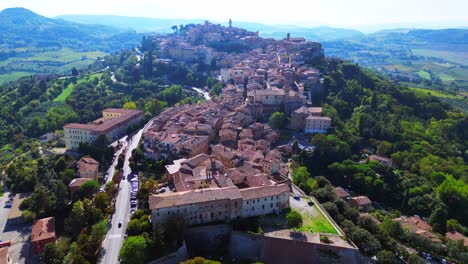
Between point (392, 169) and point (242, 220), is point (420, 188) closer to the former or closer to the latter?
point (392, 169)

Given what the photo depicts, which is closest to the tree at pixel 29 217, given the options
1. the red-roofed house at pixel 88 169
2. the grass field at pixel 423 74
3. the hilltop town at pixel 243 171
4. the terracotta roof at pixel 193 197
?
the hilltop town at pixel 243 171

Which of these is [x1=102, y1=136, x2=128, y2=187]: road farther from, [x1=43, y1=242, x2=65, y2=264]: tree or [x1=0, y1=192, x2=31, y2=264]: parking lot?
[x1=43, y1=242, x2=65, y2=264]: tree

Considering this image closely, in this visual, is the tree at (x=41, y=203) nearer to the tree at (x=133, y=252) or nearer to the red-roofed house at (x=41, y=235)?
the red-roofed house at (x=41, y=235)

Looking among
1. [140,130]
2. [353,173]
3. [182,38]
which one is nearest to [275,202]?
[353,173]

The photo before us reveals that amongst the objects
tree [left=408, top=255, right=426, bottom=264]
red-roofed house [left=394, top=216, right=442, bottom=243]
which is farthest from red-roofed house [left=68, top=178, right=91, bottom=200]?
red-roofed house [left=394, top=216, right=442, bottom=243]

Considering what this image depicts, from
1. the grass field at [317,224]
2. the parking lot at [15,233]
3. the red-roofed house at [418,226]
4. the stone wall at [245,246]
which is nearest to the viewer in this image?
the stone wall at [245,246]
